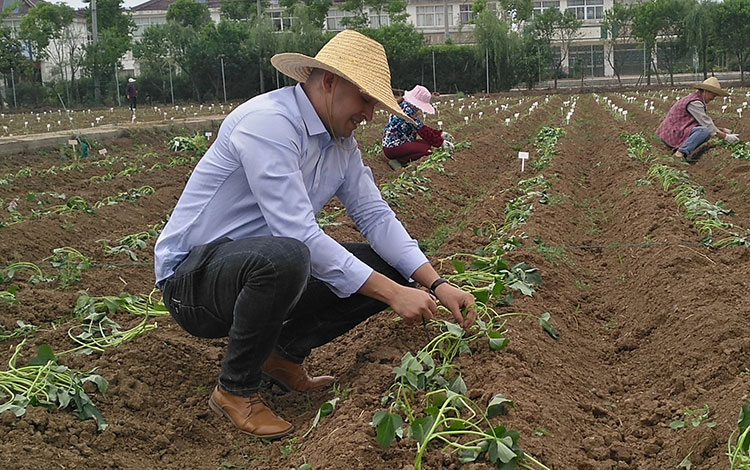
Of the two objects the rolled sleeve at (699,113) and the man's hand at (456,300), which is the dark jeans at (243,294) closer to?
the man's hand at (456,300)

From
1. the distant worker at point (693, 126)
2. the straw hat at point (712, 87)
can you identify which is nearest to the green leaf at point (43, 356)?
the distant worker at point (693, 126)

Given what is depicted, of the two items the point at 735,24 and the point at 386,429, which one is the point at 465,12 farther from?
the point at 386,429

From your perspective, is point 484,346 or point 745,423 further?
point 484,346

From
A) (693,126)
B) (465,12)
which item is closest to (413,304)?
(693,126)

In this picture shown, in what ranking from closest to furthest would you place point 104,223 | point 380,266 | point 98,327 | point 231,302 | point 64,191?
point 231,302 < point 380,266 < point 98,327 < point 104,223 < point 64,191

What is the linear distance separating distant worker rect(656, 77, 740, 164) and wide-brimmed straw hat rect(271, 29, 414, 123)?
8.30 metres

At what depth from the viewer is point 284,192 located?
3.33 m

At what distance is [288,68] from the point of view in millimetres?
3652

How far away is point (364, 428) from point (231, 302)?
2.44 ft

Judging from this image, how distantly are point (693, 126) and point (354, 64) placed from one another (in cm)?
892

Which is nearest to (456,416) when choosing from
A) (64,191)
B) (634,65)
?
(64,191)

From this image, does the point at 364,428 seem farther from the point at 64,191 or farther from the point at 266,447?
the point at 64,191

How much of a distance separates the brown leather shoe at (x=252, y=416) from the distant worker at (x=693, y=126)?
8.69 meters

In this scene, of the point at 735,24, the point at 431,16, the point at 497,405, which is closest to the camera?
the point at 497,405
